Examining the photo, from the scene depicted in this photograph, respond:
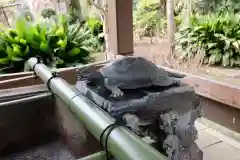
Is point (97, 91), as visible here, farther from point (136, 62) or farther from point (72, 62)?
point (72, 62)

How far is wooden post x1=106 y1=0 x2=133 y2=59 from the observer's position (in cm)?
261

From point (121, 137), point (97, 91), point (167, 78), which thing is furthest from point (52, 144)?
point (121, 137)

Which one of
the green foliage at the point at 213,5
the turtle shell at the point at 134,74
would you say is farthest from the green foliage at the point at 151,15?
the turtle shell at the point at 134,74

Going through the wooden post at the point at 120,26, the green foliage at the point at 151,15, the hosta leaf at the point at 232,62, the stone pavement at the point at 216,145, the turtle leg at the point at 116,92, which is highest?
the green foliage at the point at 151,15

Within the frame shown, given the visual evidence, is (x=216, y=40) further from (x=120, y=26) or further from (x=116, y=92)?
(x=116, y=92)

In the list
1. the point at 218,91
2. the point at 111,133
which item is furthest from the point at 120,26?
the point at 111,133

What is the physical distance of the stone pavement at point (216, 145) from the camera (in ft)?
6.75

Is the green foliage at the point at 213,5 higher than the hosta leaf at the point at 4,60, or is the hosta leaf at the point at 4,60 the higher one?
the green foliage at the point at 213,5

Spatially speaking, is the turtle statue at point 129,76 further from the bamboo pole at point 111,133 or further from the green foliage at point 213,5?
the green foliage at point 213,5

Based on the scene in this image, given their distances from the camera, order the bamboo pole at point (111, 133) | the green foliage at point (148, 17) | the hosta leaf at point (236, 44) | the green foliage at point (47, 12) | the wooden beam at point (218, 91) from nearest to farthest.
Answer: the bamboo pole at point (111, 133) < the wooden beam at point (218, 91) < the hosta leaf at point (236, 44) < the green foliage at point (47, 12) < the green foliage at point (148, 17)

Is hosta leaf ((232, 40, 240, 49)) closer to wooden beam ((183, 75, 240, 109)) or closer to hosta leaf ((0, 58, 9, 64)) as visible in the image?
wooden beam ((183, 75, 240, 109))

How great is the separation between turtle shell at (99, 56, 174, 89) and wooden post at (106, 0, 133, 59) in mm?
1273

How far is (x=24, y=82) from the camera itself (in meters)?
1.85

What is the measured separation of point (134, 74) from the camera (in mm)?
1360
